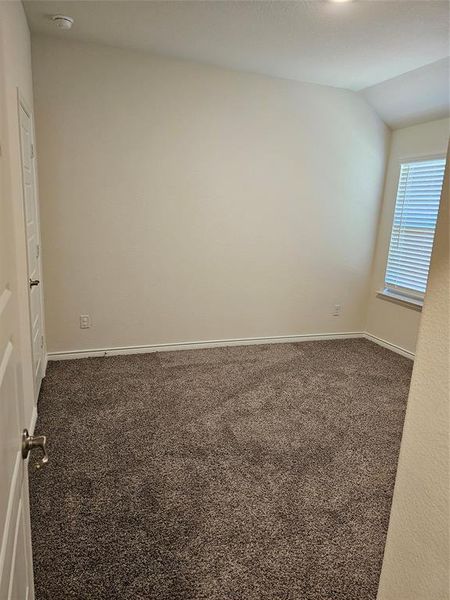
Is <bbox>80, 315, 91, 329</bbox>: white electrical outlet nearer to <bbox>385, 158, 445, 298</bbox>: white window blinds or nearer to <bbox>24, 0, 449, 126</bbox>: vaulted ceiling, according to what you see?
<bbox>24, 0, 449, 126</bbox>: vaulted ceiling

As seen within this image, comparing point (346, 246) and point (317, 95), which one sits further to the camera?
point (346, 246)

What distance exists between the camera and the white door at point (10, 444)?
2.41 feet

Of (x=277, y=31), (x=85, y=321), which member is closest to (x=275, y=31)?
(x=277, y=31)

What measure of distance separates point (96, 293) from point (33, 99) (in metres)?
1.65

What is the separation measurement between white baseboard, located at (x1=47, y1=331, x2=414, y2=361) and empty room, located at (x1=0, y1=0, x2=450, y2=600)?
21mm

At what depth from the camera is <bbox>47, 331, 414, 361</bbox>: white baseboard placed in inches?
151

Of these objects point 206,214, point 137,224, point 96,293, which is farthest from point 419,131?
point 96,293

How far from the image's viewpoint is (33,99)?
3.24 meters

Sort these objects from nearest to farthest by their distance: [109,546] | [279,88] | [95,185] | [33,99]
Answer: [109,546], [33,99], [95,185], [279,88]

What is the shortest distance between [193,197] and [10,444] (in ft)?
10.8

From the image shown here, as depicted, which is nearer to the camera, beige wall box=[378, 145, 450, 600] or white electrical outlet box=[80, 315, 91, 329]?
beige wall box=[378, 145, 450, 600]

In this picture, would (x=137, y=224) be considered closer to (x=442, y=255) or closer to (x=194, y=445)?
(x=194, y=445)

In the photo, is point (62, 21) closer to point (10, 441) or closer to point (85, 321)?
point (85, 321)

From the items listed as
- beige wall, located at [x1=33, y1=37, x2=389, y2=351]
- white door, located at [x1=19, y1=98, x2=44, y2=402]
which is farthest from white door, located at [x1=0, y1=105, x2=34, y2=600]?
beige wall, located at [x1=33, y1=37, x2=389, y2=351]
